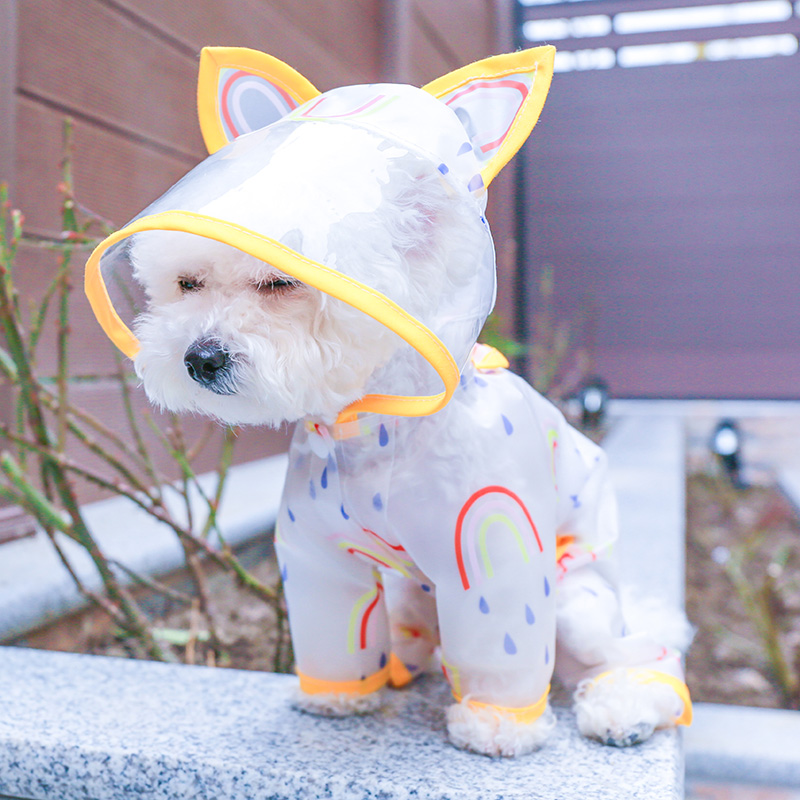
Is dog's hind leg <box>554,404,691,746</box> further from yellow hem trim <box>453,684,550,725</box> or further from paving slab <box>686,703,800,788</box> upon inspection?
paving slab <box>686,703,800,788</box>

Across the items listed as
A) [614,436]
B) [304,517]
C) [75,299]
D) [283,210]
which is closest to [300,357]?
[283,210]

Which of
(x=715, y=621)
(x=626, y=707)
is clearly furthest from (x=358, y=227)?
(x=715, y=621)

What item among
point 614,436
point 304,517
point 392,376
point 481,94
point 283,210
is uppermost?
point 481,94

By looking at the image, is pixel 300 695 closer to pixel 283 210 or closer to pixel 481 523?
pixel 481 523

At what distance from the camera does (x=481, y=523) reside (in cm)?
67

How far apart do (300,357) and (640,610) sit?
0.59 metres

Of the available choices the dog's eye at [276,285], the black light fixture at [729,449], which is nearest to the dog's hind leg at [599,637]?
the dog's eye at [276,285]

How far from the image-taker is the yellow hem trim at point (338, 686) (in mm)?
801

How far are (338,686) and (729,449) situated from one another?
10.6ft

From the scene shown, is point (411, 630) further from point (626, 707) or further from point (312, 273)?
point (312, 273)

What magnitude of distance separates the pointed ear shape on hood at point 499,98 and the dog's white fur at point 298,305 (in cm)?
8

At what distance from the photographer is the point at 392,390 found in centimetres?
66

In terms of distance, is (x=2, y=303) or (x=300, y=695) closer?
(x=300, y=695)

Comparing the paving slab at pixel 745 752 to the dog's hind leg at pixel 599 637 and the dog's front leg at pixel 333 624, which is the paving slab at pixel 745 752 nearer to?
the dog's hind leg at pixel 599 637
